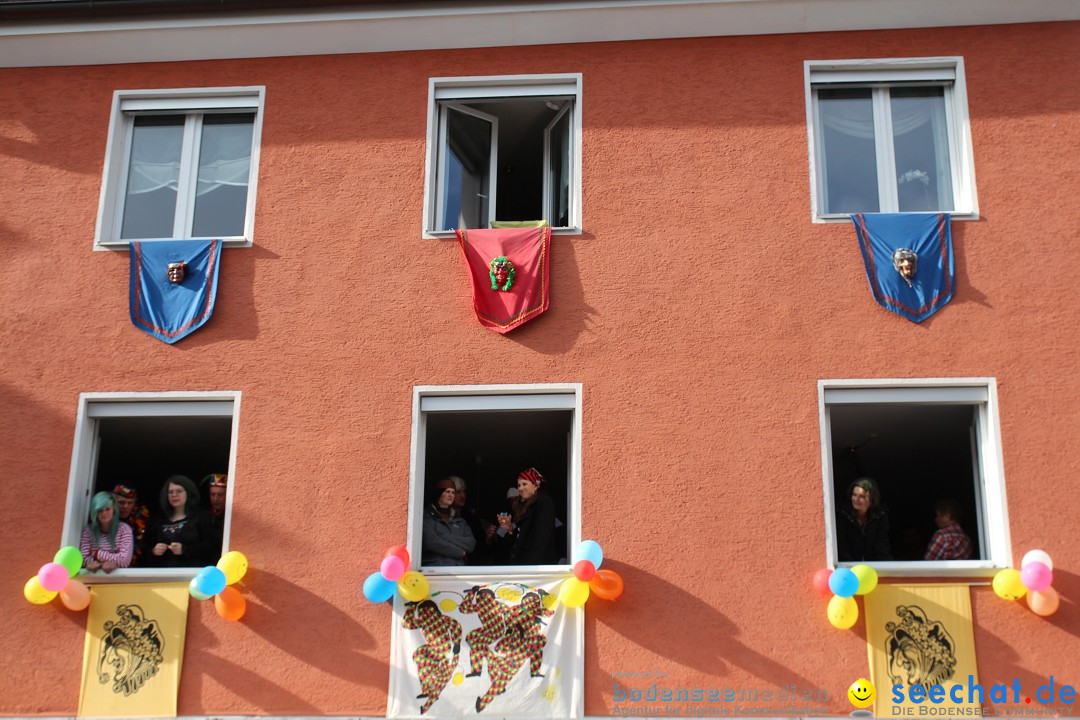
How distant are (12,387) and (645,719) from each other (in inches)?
218

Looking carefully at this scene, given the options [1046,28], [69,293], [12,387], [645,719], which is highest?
[1046,28]

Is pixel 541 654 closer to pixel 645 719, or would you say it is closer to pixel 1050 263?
pixel 645 719

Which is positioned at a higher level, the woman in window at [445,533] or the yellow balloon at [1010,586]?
the woman in window at [445,533]

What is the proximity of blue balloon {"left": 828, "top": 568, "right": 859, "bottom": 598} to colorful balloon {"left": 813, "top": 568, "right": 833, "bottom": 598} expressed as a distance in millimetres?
119

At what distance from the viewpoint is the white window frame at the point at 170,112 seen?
11.0m

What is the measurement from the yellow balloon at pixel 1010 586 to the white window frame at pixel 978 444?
168 millimetres

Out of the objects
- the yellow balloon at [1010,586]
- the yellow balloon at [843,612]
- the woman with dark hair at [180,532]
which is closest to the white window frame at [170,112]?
the woman with dark hair at [180,532]

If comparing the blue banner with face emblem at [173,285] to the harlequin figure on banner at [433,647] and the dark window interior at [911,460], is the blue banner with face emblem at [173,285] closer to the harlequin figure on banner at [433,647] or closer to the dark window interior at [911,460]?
the harlequin figure on banner at [433,647]

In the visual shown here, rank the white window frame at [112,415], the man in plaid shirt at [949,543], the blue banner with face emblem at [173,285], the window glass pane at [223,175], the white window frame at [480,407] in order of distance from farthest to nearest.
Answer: the window glass pane at [223,175] → the blue banner with face emblem at [173,285] → the white window frame at [112,415] → the white window frame at [480,407] → the man in plaid shirt at [949,543]

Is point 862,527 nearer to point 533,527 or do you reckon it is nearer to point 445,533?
point 533,527

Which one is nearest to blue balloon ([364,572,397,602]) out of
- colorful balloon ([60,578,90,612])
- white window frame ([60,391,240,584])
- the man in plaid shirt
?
white window frame ([60,391,240,584])

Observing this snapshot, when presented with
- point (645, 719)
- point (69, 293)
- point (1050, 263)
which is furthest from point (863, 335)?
point (69, 293)

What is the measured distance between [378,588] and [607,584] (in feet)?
5.32

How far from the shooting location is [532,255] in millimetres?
10453
